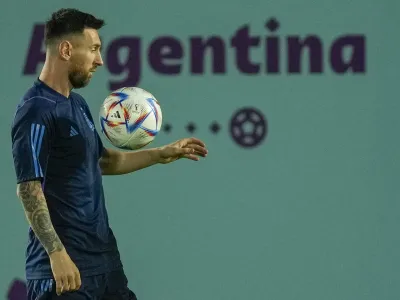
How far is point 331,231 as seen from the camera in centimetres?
436

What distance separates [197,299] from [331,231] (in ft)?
2.36

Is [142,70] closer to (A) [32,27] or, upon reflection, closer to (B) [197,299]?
(A) [32,27]

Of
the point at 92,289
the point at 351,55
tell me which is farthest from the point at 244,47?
the point at 92,289

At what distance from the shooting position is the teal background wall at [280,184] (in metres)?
4.36

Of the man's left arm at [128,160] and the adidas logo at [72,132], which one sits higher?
the adidas logo at [72,132]

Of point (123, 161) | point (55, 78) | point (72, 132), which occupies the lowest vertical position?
point (123, 161)

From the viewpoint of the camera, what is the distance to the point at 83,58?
2.84 m

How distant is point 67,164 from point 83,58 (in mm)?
335

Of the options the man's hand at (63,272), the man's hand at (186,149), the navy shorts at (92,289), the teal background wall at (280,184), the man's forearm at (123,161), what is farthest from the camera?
the teal background wall at (280,184)

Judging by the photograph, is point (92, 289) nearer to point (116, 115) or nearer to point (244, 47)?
point (116, 115)

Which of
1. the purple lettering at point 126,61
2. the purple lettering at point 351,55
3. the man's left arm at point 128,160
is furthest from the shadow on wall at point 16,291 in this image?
the purple lettering at point 351,55

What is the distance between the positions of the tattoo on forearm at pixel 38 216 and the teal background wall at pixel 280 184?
1.75 meters

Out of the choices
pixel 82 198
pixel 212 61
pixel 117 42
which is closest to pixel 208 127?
pixel 212 61

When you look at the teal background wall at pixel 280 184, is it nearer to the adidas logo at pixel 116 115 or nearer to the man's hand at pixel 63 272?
the adidas logo at pixel 116 115
